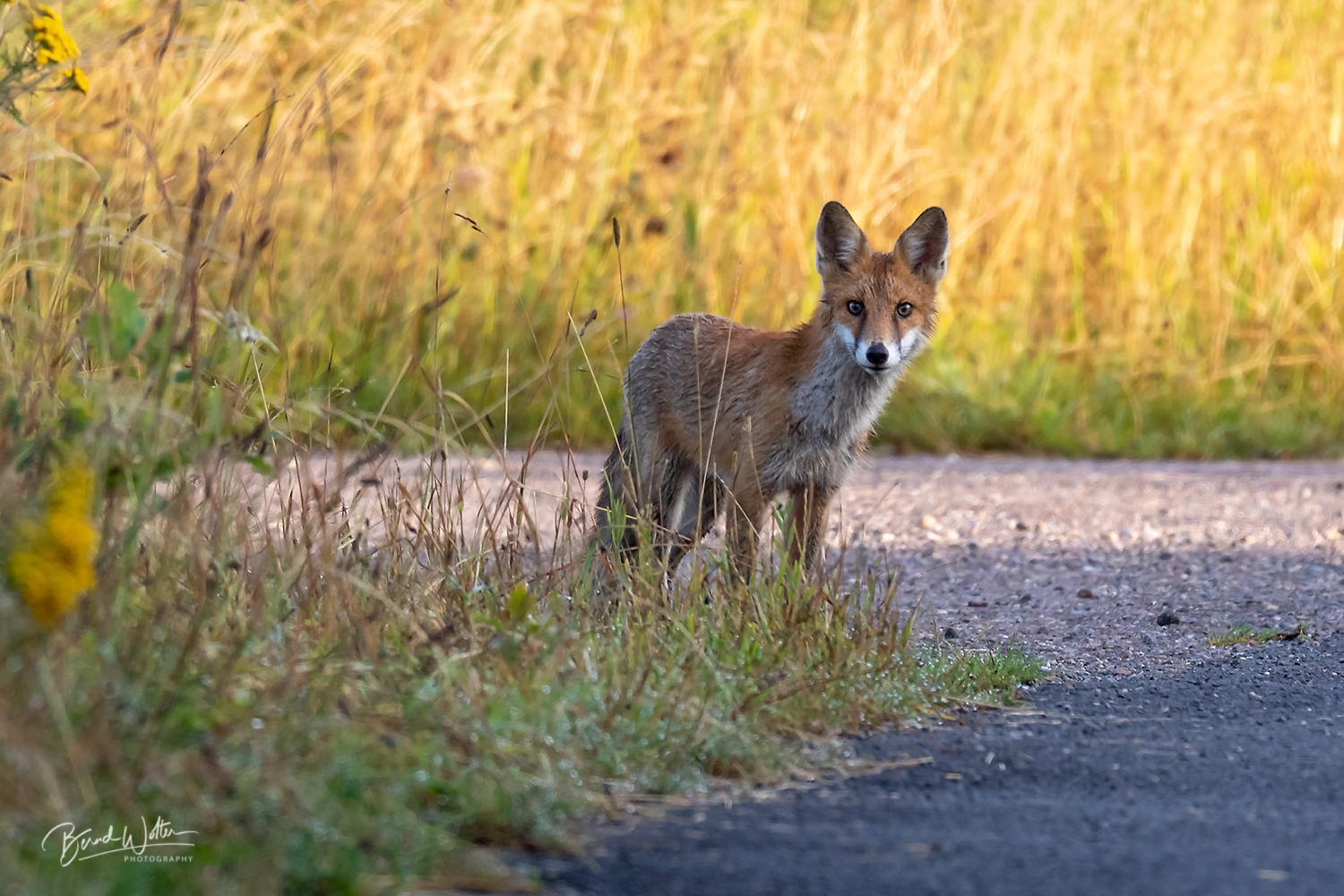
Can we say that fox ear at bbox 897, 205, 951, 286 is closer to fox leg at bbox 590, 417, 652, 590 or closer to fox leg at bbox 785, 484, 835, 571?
fox leg at bbox 785, 484, 835, 571

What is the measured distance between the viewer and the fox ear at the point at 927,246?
553 centimetres

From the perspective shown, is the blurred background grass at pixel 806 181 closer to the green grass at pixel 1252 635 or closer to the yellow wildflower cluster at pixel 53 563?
the green grass at pixel 1252 635

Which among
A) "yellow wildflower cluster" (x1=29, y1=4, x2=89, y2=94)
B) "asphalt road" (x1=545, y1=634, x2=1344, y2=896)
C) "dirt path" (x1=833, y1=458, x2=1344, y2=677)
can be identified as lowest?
"dirt path" (x1=833, y1=458, x2=1344, y2=677)

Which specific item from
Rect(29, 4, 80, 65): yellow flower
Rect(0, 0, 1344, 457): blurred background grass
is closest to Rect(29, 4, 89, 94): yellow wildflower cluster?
Rect(29, 4, 80, 65): yellow flower

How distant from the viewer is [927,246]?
562cm

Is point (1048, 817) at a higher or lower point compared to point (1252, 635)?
higher

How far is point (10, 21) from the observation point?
14.0ft

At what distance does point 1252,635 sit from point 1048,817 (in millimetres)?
2089

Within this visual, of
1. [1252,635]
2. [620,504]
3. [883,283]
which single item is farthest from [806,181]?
[620,504]

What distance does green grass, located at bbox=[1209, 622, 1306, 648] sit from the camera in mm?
4824

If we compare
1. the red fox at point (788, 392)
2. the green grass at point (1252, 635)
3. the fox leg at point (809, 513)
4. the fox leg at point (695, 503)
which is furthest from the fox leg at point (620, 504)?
the green grass at point (1252, 635)

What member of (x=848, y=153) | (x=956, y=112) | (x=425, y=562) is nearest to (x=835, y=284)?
(x=425, y=562)

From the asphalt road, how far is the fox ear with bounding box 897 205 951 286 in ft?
6.40

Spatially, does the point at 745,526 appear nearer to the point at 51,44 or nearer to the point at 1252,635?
the point at 1252,635
